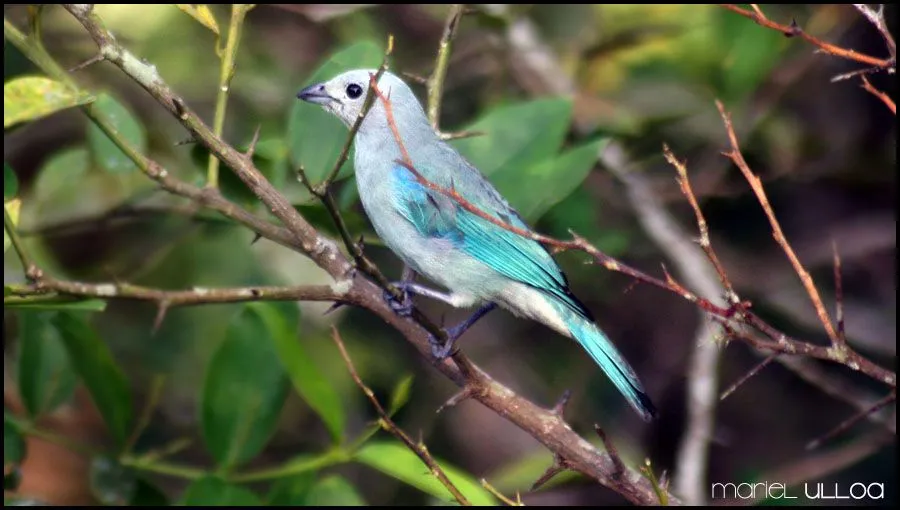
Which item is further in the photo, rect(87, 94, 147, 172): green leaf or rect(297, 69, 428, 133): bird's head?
rect(297, 69, 428, 133): bird's head

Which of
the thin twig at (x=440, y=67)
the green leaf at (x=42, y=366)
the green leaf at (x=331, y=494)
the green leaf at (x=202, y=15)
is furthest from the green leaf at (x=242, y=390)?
the green leaf at (x=202, y=15)

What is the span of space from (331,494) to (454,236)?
1.05m

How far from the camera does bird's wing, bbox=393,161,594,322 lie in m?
3.58

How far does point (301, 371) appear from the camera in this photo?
321cm

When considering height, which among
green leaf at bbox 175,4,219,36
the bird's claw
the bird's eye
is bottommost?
the bird's claw

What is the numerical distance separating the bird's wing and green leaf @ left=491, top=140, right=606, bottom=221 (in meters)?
0.08

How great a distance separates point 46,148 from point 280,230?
326cm

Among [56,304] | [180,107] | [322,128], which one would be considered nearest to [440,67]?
[322,128]

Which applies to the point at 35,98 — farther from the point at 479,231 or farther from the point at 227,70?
the point at 479,231

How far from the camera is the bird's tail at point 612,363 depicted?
324 centimetres

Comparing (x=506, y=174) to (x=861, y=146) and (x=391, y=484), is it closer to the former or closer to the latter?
(x=391, y=484)

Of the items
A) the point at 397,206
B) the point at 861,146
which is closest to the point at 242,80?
the point at 397,206

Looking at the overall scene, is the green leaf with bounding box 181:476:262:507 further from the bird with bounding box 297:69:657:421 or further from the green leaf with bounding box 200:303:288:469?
the bird with bounding box 297:69:657:421

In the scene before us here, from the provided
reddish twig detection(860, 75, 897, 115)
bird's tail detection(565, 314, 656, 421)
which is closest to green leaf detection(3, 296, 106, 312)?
bird's tail detection(565, 314, 656, 421)
